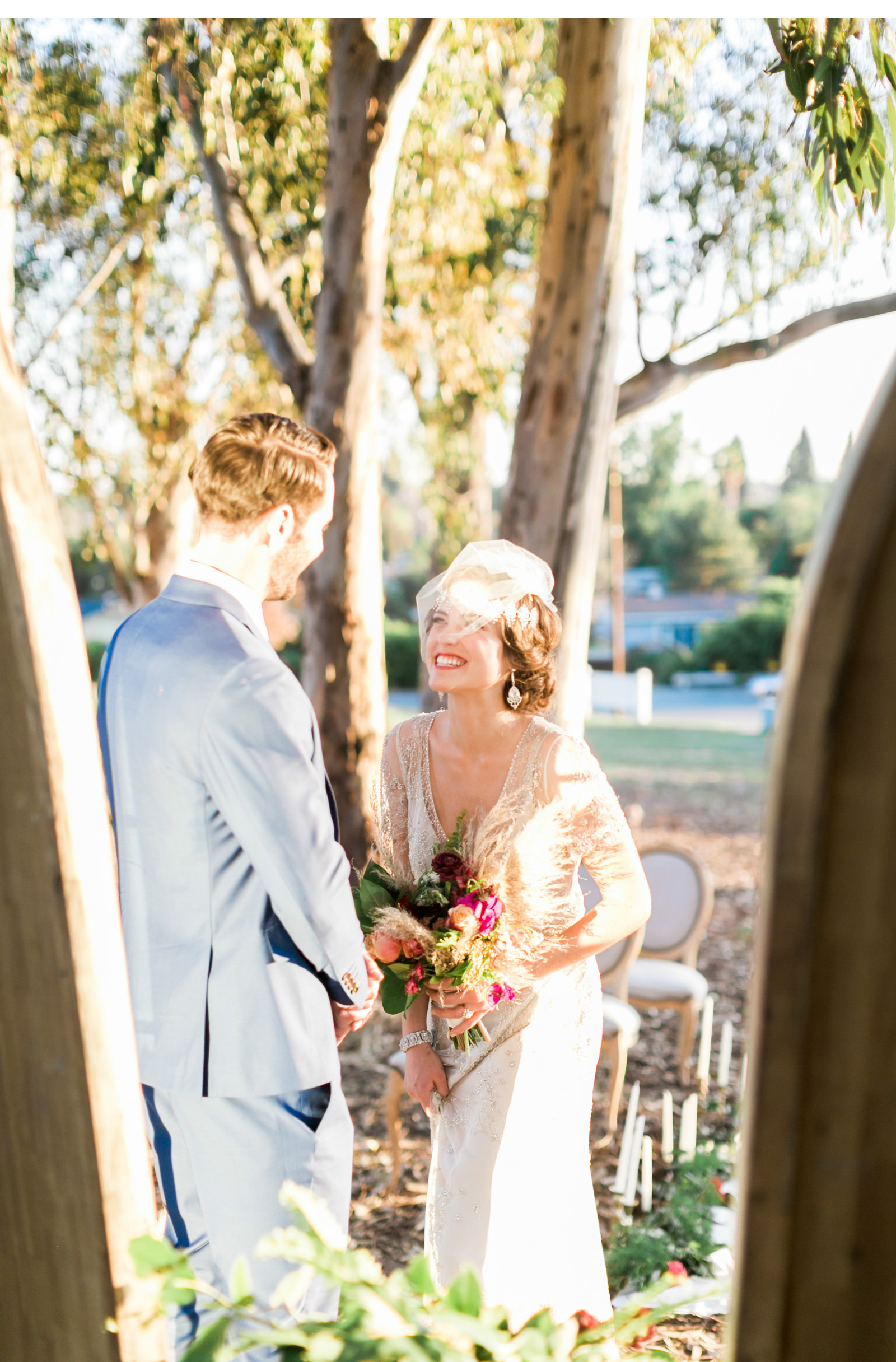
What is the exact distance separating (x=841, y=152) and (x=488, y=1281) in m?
3.36

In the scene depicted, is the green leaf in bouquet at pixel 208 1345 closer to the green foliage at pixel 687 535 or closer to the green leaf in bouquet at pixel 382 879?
the green leaf in bouquet at pixel 382 879

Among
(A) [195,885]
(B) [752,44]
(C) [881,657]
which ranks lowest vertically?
(A) [195,885]

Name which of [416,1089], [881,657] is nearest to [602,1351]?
[881,657]

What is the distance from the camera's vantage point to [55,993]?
1099 millimetres

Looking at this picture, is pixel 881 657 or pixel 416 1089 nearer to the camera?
pixel 881 657

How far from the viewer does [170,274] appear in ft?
37.2

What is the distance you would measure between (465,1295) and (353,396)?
15.4 feet

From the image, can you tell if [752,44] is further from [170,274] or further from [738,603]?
[738,603]

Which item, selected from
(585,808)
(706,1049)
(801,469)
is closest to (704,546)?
(801,469)

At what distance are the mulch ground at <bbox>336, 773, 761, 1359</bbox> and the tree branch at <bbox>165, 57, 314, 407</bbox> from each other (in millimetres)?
3286

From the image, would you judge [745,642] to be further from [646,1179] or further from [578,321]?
[646,1179]

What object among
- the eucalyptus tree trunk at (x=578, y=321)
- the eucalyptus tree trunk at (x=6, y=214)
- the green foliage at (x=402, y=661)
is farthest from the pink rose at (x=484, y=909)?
the green foliage at (x=402, y=661)

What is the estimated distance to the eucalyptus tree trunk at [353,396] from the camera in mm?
4855

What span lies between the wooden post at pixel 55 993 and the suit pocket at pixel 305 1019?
2.19 ft
